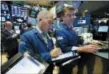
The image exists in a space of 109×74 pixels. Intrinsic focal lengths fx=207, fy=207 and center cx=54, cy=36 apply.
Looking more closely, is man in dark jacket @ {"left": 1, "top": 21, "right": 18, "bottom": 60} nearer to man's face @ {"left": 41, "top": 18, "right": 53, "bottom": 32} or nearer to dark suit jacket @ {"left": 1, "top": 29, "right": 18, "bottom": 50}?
dark suit jacket @ {"left": 1, "top": 29, "right": 18, "bottom": 50}

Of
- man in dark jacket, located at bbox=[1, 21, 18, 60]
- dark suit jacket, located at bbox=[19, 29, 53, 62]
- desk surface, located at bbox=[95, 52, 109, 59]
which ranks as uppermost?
dark suit jacket, located at bbox=[19, 29, 53, 62]

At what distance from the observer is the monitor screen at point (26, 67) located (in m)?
0.86

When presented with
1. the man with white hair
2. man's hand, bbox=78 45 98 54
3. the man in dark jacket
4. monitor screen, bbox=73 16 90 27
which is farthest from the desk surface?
the man in dark jacket

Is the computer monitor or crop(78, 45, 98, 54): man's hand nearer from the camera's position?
the computer monitor

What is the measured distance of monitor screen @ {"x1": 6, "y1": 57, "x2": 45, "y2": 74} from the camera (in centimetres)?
86

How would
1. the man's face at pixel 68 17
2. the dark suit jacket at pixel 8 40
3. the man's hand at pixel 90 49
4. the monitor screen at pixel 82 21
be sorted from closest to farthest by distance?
the man's hand at pixel 90 49 < the man's face at pixel 68 17 < the monitor screen at pixel 82 21 < the dark suit jacket at pixel 8 40

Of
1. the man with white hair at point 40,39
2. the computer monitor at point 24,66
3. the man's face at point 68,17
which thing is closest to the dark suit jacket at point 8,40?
the man's face at point 68,17

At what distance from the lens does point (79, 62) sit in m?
2.45

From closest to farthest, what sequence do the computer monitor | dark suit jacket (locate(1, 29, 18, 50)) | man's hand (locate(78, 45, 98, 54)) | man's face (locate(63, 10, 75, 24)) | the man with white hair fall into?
the computer monitor, the man with white hair, man's hand (locate(78, 45, 98, 54)), man's face (locate(63, 10, 75, 24)), dark suit jacket (locate(1, 29, 18, 50))

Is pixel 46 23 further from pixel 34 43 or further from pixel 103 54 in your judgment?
pixel 103 54

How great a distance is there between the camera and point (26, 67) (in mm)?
878

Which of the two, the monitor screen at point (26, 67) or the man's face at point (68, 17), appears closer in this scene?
the monitor screen at point (26, 67)

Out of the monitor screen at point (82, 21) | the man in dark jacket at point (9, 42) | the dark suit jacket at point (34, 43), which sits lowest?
the man in dark jacket at point (9, 42)

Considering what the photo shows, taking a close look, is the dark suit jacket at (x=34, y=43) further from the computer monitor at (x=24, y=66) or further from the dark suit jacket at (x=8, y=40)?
the dark suit jacket at (x=8, y=40)
